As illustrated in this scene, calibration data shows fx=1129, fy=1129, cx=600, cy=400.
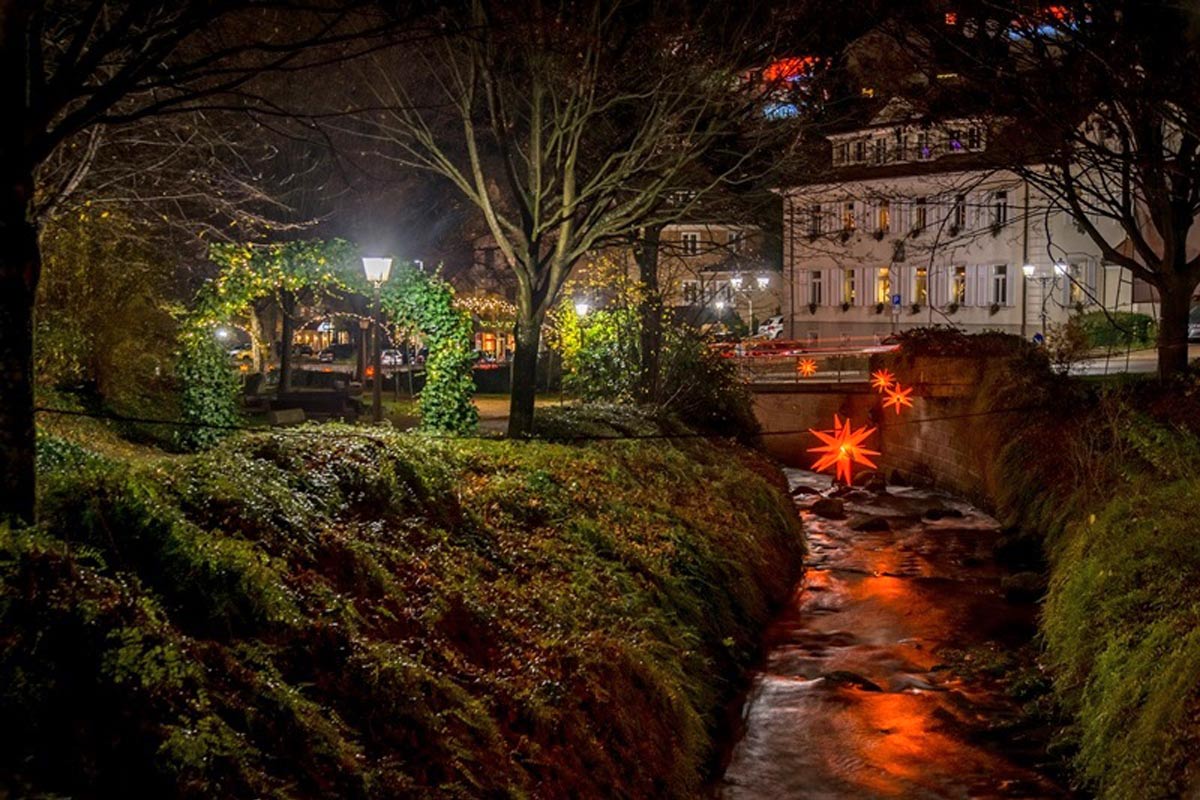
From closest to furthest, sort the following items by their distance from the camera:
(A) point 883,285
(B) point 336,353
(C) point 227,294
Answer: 1. (C) point 227,294
2. (A) point 883,285
3. (B) point 336,353

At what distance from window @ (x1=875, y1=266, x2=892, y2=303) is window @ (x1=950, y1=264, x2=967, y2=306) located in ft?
9.03

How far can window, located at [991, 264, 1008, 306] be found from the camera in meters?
47.8

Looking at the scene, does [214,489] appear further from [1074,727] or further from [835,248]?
[835,248]

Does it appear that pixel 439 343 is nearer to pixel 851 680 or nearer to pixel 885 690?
pixel 851 680

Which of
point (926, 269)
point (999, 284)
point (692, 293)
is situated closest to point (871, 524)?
point (692, 293)

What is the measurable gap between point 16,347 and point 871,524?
21.3m

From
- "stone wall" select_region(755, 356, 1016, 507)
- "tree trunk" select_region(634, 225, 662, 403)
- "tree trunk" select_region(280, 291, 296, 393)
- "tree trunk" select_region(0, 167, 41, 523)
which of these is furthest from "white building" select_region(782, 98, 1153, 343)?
"tree trunk" select_region(0, 167, 41, 523)

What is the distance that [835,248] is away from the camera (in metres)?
51.9

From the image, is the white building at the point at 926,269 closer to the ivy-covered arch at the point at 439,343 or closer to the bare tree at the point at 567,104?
the bare tree at the point at 567,104

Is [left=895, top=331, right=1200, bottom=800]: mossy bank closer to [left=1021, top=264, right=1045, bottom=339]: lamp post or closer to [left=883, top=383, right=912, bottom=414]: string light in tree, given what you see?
[left=883, top=383, right=912, bottom=414]: string light in tree

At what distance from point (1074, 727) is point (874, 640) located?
4.85 meters

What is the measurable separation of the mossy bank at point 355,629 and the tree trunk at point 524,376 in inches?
106

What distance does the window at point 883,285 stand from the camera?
51469 millimetres

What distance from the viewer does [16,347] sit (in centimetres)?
718
